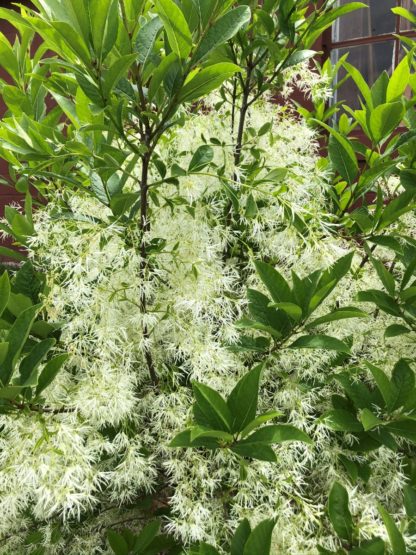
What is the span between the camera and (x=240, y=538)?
710mm

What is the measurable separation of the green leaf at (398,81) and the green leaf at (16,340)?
68 centimetres

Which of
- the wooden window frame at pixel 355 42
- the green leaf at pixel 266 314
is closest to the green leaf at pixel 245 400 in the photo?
the green leaf at pixel 266 314

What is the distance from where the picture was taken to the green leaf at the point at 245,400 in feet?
2.25

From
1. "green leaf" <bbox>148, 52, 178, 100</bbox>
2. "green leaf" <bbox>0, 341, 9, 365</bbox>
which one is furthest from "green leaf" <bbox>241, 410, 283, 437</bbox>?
"green leaf" <bbox>148, 52, 178, 100</bbox>

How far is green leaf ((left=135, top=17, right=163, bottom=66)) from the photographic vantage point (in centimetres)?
71

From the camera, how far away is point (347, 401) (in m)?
0.88

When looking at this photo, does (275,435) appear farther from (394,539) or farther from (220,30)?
(220,30)

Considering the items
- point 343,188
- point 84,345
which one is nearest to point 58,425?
point 84,345

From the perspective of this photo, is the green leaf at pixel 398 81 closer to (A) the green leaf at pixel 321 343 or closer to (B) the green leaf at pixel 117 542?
(A) the green leaf at pixel 321 343

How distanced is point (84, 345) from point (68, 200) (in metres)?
0.33

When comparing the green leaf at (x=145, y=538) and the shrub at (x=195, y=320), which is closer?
the shrub at (x=195, y=320)

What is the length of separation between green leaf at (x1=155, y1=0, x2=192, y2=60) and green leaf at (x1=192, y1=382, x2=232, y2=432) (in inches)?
15.7

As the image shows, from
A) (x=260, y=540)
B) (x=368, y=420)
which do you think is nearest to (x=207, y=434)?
(x=260, y=540)

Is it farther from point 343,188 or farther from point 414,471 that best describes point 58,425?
point 343,188
